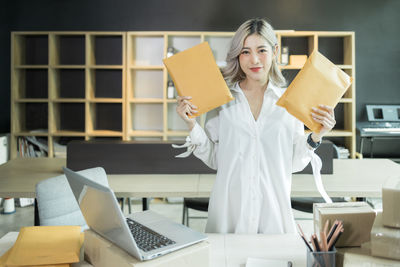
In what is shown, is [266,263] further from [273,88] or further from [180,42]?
[180,42]

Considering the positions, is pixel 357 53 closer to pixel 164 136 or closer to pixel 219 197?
pixel 164 136

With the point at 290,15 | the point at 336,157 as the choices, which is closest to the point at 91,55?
A: the point at 290,15

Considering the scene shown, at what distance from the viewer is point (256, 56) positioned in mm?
1832

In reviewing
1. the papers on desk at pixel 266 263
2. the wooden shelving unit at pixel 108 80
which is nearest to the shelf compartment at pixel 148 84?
the wooden shelving unit at pixel 108 80

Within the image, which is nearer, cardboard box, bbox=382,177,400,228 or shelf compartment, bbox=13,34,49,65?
cardboard box, bbox=382,177,400,228

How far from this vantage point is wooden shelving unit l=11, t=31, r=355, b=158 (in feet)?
16.1

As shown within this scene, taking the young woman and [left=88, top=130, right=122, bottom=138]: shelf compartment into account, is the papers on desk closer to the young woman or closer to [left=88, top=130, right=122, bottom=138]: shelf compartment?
the young woman

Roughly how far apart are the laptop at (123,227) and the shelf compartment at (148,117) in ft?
13.0

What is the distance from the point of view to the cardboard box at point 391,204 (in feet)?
3.46

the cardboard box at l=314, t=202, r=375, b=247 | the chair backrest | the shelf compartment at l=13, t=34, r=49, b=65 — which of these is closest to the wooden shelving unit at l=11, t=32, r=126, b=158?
the shelf compartment at l=13, t=34, r=49, b=65

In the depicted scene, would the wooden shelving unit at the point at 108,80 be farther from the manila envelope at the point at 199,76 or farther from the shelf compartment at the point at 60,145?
the manila envelope at the point at 199,76

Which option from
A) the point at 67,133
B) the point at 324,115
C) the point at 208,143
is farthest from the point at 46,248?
the point at 67,133

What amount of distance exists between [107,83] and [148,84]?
57 centimetres

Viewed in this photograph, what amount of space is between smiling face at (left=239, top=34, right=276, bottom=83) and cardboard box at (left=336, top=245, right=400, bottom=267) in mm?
944
